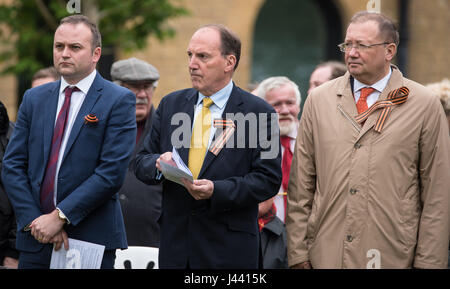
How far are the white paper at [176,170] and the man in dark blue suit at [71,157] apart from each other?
41 centimetres

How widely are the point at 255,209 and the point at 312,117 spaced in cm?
63

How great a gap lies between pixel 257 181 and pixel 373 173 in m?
0.64

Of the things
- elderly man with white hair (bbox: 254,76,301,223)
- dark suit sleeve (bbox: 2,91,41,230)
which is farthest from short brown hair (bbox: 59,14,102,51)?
elderly man with white hair (bbox: 254,76,301,223)

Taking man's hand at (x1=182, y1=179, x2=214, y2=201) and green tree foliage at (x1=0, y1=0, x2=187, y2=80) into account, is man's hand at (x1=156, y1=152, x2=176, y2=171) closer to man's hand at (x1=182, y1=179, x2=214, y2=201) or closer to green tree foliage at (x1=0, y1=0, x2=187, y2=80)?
man's hand at (x1=182, y1=179, x2=214, y2=201)

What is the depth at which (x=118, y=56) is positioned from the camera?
10641mm

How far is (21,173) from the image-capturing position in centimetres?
437

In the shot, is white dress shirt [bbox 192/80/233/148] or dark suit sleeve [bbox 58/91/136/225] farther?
white dress shirt [bbox 192/80/233/148]

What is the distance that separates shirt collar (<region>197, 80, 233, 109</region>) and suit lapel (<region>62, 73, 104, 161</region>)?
59 centimetres

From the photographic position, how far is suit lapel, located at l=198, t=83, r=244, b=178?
4266mm

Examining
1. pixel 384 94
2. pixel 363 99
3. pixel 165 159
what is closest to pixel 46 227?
pixel 165 159

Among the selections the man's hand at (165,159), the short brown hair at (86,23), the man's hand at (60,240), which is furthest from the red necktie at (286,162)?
the man's hand at (60,240)

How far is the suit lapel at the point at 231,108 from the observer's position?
427cm

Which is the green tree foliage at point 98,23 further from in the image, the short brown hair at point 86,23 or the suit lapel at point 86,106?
the suit lapel at point 86,106

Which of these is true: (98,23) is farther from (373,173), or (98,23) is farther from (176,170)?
(373,173)
